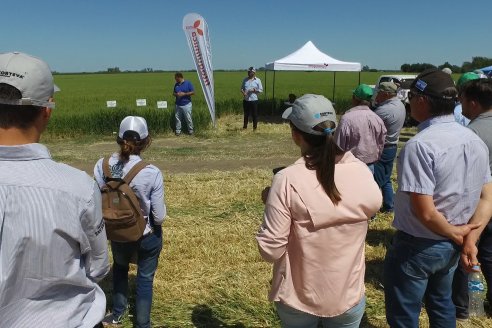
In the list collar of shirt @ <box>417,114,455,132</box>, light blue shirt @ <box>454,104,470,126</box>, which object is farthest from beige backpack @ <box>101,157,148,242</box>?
light blue shirt @ <box>454,104,470,126</box>

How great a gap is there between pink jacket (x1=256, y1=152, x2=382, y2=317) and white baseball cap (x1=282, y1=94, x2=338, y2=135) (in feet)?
0.50

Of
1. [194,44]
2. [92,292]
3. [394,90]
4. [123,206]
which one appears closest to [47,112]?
[92,292]

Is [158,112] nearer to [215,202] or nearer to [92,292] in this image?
[215,202]

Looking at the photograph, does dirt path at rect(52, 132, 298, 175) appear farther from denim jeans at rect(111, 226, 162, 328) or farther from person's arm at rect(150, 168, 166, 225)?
person's arm at rect(150, 168, 166, 225)

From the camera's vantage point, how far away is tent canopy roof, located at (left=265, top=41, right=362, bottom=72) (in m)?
15.7

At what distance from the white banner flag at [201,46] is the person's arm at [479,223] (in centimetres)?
1062

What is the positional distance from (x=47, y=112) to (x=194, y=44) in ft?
37.6

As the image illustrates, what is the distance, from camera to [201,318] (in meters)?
3.54

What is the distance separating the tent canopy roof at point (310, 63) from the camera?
15.7 meters

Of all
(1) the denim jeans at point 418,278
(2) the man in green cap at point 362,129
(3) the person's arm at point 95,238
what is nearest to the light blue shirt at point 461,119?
(2) the man in green cap at point 362,129

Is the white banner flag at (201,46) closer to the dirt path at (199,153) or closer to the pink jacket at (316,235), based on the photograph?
the dirt path at (199,153)

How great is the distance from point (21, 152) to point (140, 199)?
65.7 inches

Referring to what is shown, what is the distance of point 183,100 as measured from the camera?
13.0m

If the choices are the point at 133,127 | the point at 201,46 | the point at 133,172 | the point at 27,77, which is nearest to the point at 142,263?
the point at 133,172
